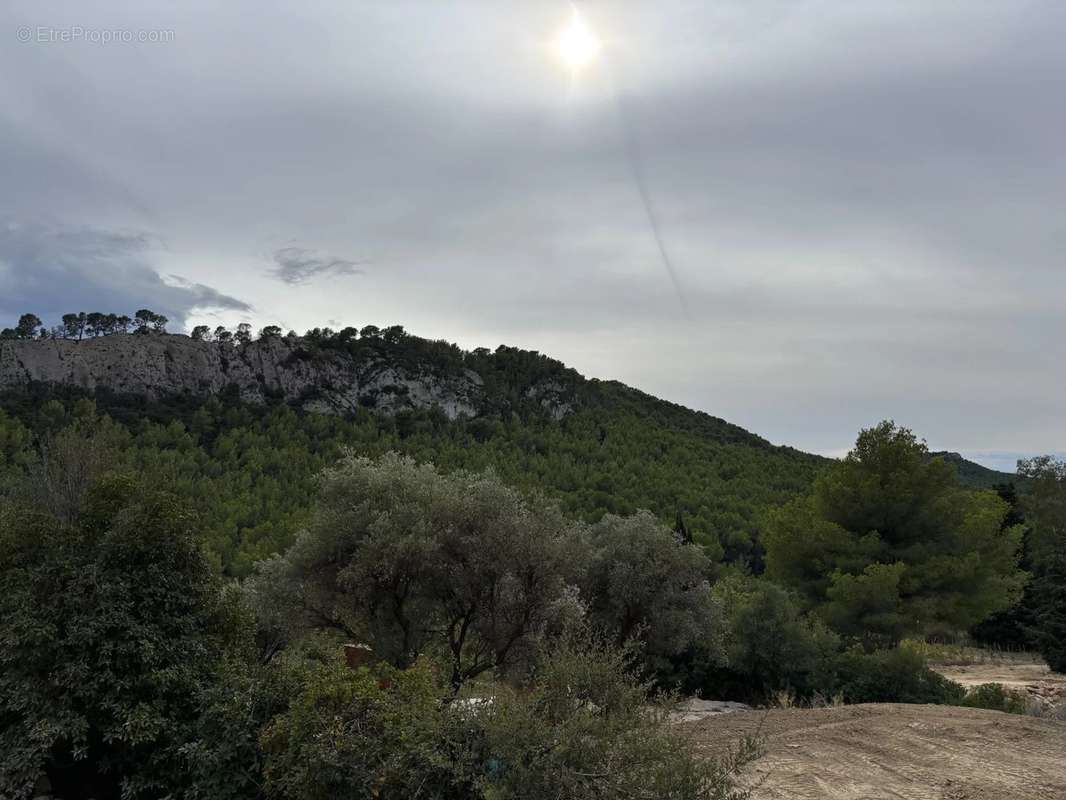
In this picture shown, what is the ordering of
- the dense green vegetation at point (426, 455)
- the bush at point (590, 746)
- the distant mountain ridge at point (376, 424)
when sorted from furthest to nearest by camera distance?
the distant mountain ridge at point (376, 424) → the dense green vegetation at point (426, 455) → the bush at point (590, 746)

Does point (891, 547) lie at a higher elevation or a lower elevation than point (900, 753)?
higher

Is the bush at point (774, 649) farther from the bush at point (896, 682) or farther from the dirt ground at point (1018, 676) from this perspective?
the dirt ground at point (1018, 676)

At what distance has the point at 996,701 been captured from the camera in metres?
16.5

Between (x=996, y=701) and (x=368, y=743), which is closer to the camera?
(x=368, y=743)

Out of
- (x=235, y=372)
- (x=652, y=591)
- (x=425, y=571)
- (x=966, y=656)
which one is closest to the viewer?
(x=425, y=571)

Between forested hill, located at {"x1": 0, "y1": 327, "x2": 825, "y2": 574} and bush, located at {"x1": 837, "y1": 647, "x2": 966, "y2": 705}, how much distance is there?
95.0ft

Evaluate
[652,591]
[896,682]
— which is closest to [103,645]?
[652,591]

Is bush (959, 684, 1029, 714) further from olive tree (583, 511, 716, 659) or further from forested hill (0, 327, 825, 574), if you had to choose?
forested hill (0, 327, 825, 574)

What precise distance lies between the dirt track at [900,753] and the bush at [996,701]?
235 cm

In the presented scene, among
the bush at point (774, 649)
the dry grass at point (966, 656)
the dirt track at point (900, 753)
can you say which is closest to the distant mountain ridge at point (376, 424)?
the dry grass at point (966, 656)

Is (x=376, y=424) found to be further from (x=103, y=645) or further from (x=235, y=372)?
(x=103, y=645)

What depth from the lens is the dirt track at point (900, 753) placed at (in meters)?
9.57

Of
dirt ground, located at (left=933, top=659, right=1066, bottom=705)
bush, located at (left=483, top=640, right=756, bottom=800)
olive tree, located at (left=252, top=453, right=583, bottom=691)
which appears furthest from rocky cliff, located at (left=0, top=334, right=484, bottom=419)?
bush, located at (left=483, top=640, right=756, bottom=800)

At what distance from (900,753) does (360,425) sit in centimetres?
7233
